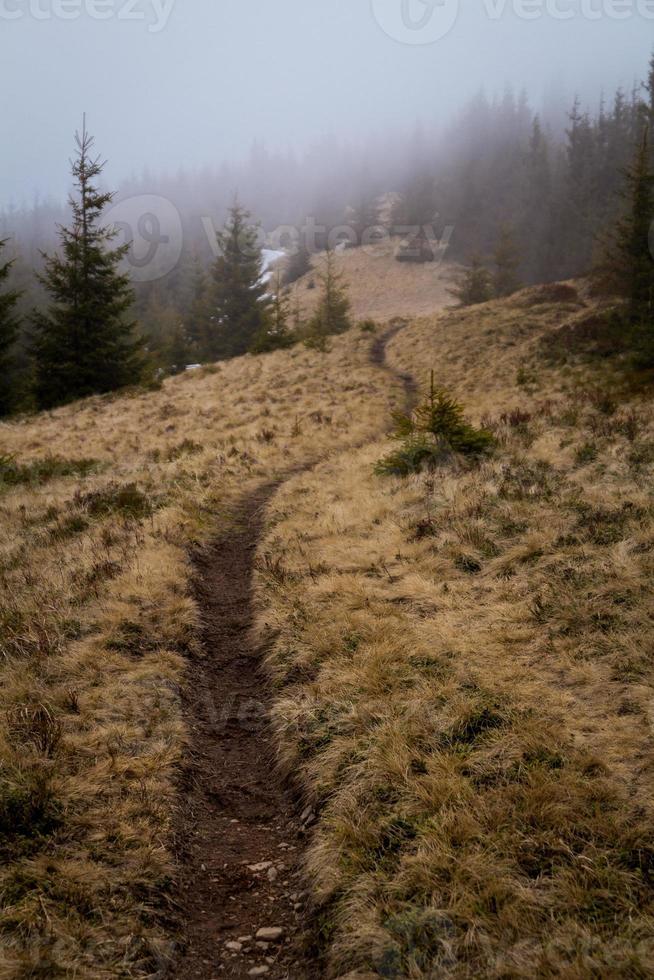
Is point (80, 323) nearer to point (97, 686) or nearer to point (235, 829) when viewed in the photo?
point (97, 686)

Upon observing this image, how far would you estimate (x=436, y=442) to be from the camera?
11.5 meters

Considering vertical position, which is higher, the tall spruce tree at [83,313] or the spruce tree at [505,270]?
the spruce tree at [505,270]

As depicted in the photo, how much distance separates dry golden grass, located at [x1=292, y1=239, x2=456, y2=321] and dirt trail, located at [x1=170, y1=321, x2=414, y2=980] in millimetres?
53101

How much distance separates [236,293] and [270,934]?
4252 centimetres

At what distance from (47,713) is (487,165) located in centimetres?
10257

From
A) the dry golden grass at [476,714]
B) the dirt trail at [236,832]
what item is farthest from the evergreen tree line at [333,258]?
the dirt trail at [236,832]

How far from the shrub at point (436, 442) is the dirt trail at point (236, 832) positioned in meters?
5.30

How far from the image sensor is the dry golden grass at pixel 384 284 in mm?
59219

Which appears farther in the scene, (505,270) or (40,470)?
(505,270)

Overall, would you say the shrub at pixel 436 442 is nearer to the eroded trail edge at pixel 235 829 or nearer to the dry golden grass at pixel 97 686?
the dry golden grass at pixel 97 686

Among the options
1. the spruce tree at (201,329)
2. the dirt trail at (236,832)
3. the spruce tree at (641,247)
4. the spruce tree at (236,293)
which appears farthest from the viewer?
the spruce tree at (201,329)

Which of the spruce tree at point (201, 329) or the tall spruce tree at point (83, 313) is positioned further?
the spruce tree at point (201, 329)

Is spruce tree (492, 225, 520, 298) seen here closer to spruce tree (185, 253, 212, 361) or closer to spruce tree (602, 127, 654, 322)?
spruce tree (185, 253, 212, 361)

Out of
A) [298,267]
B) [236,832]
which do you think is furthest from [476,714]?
[298,267]
